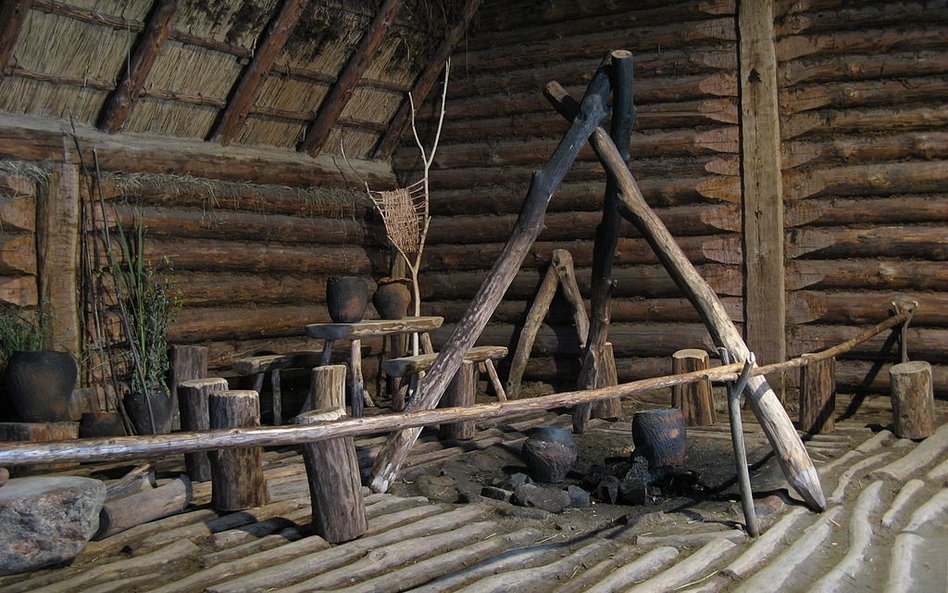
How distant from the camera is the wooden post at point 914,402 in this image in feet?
20.8

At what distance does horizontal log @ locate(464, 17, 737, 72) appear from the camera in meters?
8.13

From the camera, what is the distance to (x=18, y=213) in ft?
21.0

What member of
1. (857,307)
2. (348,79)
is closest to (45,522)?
(348,79)

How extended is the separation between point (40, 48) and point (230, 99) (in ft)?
5.52

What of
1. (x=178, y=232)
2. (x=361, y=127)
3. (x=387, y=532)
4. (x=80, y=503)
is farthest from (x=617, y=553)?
(x=361, y=127)

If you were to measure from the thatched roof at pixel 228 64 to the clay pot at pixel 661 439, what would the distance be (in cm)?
420

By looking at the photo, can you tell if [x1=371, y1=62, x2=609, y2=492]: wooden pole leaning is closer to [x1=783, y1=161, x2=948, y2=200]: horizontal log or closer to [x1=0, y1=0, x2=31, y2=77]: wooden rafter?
[x1=783, y1=161, x2=948, y2=200]: horizontal log

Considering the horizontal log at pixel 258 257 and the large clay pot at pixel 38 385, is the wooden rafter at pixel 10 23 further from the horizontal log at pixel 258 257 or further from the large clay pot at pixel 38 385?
the large clay pot at pixel 38 385

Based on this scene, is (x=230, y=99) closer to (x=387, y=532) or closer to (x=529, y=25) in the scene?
(x=529, y=25)

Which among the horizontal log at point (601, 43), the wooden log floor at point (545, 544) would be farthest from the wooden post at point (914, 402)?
the horizontal log at point (601, 43)

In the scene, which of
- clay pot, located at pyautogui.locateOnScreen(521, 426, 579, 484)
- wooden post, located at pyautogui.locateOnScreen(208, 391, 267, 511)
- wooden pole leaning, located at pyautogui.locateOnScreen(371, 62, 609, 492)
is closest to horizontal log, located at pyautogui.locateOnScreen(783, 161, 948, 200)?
wooden pole leaning, located at pyautogui.locateOnScreen(371, 62, 609, 492)

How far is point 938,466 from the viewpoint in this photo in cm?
558

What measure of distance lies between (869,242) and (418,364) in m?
3.77

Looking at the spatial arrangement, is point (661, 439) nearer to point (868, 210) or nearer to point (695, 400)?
point (695, 400)
